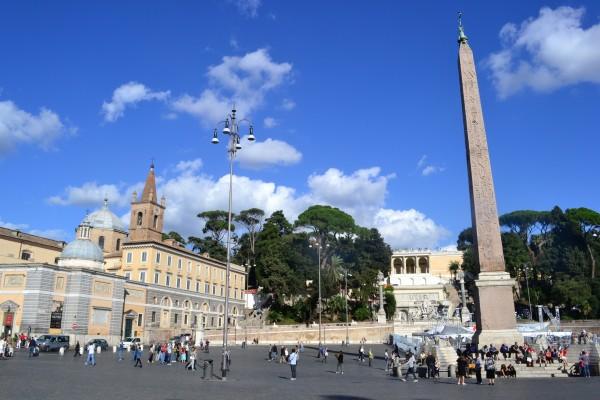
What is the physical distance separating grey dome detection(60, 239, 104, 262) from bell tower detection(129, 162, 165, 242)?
493 inches

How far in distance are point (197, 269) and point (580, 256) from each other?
142 ft

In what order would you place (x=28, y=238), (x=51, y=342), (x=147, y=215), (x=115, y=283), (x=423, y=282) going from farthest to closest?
(x=423, y=282)
(x=147, y=215)
(x=28, y=238)
(x=115, y=283)
(x=51, y=342)

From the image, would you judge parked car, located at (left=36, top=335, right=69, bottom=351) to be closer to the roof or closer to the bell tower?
the roof

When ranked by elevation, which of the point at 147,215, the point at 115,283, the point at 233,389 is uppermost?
the point at 147,215

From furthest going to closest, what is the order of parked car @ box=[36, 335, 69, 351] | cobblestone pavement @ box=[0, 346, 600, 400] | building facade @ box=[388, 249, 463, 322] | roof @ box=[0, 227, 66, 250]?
building facade @ box=[388, 249, 463, 322] < roof @ box=[0, 227, 66, 250] < parked car @ box=[36, 335, 69, 351] < cobblestone pavement @ box=[0, 346, 600, 400]

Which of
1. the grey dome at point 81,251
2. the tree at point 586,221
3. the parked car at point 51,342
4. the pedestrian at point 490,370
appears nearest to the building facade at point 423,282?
the tree at point 586,221

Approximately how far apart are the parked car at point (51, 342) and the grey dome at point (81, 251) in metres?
8.68

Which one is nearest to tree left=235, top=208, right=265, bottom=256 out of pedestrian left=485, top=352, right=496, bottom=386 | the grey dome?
the grey dome

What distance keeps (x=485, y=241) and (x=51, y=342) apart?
2636 cm

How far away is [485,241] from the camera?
2022cm

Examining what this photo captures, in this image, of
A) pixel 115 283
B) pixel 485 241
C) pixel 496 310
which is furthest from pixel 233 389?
pixel 115 283

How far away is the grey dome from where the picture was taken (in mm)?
41312

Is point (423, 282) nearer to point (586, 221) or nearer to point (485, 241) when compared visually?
point (586, 221)

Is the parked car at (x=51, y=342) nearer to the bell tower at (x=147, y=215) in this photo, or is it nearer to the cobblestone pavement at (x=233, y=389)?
Result: the cobblestone pavement at (x=233, y=389)
